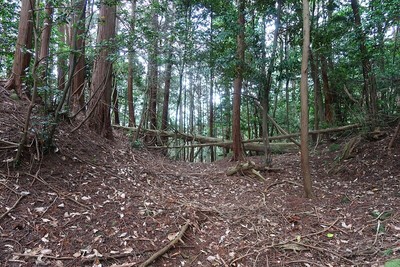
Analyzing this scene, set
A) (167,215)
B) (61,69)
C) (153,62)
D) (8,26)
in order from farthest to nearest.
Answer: (153,62)
(61,69)
(8,26)
(167,215)

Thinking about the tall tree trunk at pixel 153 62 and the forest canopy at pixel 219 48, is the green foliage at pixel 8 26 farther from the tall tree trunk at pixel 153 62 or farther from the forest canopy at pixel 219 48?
the tall tree trunk at pixel 153 62

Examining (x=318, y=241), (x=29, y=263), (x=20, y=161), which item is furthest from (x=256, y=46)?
(x=29, y=263)

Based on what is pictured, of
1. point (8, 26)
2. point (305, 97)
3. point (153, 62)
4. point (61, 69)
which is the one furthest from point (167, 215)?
point (8, 26)

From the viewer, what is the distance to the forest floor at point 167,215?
2.90 m

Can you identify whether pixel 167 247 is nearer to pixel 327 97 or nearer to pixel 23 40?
pixel 23 40

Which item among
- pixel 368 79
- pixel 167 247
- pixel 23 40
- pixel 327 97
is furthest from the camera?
pixel 327 97

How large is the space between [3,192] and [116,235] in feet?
4.58

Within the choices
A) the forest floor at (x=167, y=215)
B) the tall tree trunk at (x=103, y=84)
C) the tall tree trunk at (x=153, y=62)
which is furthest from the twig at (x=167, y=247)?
the tall tree trunk at (x=103, y=84)

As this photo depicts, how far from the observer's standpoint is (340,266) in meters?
3.09

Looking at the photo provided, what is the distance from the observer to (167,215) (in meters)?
3.69

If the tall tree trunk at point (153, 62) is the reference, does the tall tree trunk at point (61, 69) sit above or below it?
below

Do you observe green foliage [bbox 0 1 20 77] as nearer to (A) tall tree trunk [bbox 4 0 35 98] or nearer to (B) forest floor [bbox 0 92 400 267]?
(A) tall tree trunk [bbox 4 0 35 98]

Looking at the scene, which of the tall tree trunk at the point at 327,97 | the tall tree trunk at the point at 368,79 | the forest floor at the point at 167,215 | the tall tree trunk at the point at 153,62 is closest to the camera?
the forest floor at the point at 167,215

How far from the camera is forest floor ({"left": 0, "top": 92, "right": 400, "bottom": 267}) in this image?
2896 mm
